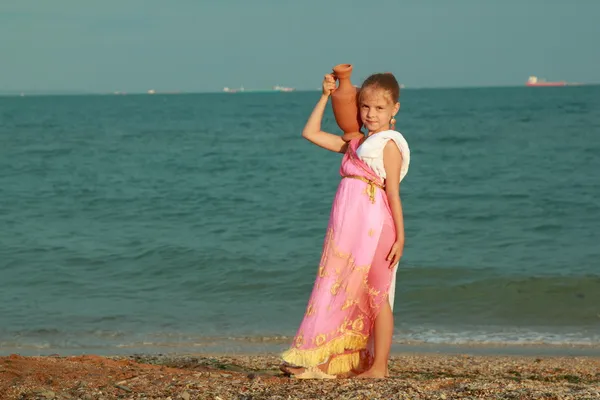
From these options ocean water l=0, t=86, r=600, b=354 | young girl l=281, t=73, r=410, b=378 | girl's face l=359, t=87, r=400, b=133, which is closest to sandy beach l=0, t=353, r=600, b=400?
young girl l=281, t=73, r=410, b=378

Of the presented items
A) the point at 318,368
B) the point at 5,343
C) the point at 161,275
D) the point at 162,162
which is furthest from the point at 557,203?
the point at 162,162

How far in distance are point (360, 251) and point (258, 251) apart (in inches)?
273

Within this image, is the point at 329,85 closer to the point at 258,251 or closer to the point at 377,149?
the point at 377,149

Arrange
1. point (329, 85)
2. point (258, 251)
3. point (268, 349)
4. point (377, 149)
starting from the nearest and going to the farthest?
point (377, 149), point (329, 85), point (268, 349), point (258, 251)

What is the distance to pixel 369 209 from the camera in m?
4.39

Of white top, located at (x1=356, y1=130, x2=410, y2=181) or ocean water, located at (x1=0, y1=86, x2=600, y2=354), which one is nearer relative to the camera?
white top, located at (x1=356, y1=130, x2=410, y2=181)

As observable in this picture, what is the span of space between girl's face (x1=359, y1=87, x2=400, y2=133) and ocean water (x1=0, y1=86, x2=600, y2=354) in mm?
406

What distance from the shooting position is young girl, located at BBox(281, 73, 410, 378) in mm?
4383

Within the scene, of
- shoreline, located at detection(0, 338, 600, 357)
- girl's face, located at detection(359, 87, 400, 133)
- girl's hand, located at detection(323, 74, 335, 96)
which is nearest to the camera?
girl's face, located at detection(359, 87, 400, 133)

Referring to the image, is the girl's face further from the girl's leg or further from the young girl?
the girl's leg

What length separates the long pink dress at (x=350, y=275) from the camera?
4398 millimetres

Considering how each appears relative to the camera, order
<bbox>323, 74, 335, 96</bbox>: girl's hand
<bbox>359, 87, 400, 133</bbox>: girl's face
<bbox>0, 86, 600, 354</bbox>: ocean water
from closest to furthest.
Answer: <bbox>359, 87, 400, 133</bbox>: girl's face, <bbox>323, 74, 335, 96</bbox>: girl's hand, <bbox>0, 86, 600, 354</bbox>: ocean water

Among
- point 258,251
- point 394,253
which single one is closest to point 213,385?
point 394,253

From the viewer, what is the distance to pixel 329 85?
4504 millimetres
